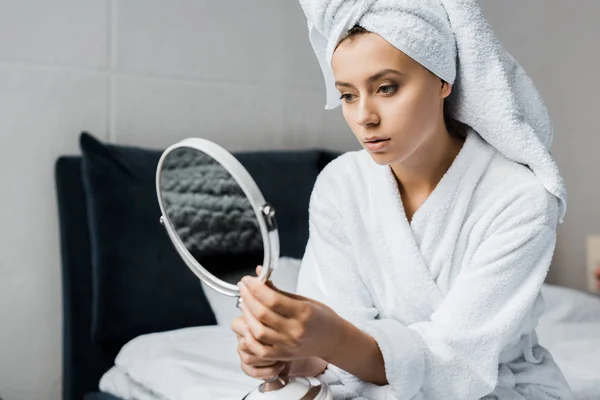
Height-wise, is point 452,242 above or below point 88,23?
below

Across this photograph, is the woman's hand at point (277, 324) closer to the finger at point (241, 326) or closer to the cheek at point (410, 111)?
the finger at point (241, 326)

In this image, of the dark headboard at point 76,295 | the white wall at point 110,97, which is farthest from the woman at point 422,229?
the white wall at point 110,97

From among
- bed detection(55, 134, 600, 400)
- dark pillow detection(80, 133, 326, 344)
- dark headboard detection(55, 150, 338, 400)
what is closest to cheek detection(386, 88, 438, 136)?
bed detection(55, 134, 600, 400)

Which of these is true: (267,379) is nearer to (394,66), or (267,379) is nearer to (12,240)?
(394,66)

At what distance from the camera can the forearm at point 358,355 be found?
94 cm

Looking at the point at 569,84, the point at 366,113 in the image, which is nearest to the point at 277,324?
the point at 366,113

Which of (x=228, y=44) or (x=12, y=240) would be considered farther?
(x=228, y=44)

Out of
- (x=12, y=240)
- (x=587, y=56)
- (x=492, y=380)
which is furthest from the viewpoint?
(x=587, y=56)

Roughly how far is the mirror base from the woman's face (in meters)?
0.32

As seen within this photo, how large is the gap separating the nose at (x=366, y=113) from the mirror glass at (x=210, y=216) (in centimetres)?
20

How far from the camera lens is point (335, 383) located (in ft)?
3.60

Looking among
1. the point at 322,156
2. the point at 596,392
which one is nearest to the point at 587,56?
the point at 322,156

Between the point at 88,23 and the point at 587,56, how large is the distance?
187cm

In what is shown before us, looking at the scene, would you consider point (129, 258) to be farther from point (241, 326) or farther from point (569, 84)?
point (569, 84)
